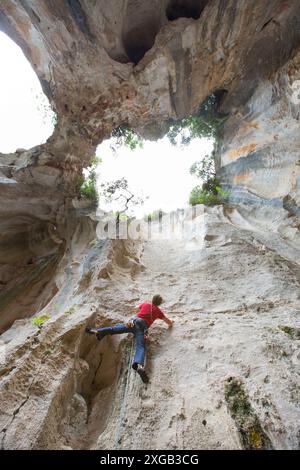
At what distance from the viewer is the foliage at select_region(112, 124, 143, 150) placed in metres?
13.4

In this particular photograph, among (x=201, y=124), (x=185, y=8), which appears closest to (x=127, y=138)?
(x=201, y=124)

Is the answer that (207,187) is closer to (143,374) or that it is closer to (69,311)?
(69,311)

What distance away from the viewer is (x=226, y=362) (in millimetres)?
3971

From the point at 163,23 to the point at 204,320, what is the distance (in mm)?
9219

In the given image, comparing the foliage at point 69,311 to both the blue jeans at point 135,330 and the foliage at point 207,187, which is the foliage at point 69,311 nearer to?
the blue jeans at point 135,330

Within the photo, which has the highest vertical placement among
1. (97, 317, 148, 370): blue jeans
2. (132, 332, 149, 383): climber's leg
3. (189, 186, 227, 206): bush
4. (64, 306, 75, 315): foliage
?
(189, 186, 227, 206): bush

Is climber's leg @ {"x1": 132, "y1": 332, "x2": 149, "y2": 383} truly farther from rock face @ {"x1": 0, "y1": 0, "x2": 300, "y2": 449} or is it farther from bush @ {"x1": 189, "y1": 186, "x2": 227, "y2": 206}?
bush @ {"x1": 189, "y1": 186, "x2": 227, "y2": 206}

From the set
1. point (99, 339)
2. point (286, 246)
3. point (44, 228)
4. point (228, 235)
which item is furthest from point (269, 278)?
point (44, 228)

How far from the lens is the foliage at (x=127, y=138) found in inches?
526

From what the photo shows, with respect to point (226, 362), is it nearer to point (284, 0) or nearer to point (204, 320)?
point (204, 320)

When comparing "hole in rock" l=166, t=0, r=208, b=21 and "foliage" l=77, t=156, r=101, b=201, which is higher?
"hole in rock" l=166, t=0, r=208, b=21

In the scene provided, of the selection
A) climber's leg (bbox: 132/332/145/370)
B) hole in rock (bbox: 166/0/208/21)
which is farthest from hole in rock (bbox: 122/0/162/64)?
climber's leg (bbox: 132/332/145/370)

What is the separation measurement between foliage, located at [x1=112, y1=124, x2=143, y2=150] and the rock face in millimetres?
1543

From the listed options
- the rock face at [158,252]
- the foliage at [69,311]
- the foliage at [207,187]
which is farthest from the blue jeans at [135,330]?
the foliage at [207,187]
